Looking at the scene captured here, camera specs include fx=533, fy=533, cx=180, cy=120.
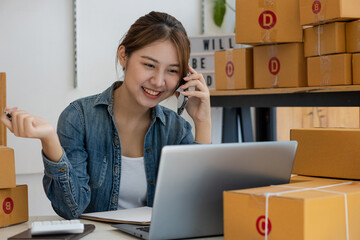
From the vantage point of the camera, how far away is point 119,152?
4.94ft

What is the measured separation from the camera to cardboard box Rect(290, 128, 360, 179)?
3.90 ft

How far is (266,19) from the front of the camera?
7.35 ft

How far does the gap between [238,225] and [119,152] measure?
2.11 ft

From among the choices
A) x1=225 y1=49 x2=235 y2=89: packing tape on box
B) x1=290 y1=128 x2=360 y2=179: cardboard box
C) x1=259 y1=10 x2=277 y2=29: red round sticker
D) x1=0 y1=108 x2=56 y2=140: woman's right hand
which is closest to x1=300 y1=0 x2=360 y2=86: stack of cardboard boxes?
x1=259 y1=10 x2=277 y2=29: red round sticker

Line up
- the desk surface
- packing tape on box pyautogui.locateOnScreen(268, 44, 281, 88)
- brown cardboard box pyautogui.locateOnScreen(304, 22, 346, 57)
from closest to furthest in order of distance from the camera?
the desk surface
brown cardboard box pyautogui.locateOnScreen(304, 22, 346, 57)
packing tape on box pyautogui.locateOnScreen(268, 44, 281, 88)

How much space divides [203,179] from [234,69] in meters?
1.71

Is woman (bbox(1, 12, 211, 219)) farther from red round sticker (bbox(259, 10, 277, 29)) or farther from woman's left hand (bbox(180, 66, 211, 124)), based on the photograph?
red round sticker (bbox(259, 10, 277, 29))

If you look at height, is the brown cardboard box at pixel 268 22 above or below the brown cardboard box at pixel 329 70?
above

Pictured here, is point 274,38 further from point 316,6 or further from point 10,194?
point 10,194

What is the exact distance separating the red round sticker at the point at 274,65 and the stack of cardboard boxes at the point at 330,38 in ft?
0.60

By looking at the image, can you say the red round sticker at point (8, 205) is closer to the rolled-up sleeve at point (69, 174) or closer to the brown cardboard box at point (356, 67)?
the rolled-up sleeve at point (69, 174)

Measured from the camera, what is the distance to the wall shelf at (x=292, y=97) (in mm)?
2113

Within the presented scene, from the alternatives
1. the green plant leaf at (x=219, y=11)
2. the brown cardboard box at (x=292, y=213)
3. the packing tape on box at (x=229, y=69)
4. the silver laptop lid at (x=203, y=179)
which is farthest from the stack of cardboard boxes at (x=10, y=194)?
the green plant leaf at (x=219, y=11)

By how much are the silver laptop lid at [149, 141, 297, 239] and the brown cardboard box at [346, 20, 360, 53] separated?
118cm
